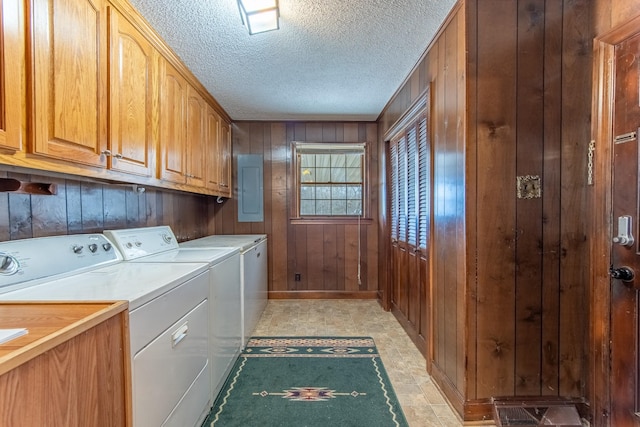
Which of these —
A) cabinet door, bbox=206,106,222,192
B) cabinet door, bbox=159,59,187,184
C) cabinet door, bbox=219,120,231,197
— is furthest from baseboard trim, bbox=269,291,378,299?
cabinet door, bbox=159,59,187,184

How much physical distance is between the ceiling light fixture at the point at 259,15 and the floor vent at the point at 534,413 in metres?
2.47

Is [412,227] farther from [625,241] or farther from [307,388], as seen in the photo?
[307,388]

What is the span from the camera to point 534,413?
1.64 meters

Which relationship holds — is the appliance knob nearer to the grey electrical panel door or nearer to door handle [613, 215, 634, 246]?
door handle [613, 215, 634, 246]

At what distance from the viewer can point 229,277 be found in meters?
2.23

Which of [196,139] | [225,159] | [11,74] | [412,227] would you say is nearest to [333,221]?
[412,227]

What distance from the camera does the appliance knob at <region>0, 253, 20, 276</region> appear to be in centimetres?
119

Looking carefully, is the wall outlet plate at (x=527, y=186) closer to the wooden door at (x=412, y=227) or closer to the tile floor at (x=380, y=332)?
the wooden door at (x=412, y=227)

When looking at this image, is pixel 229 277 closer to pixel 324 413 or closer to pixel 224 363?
pixel 224 363

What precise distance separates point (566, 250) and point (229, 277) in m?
2.09

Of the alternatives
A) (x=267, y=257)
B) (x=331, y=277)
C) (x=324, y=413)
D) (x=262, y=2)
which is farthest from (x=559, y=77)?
(x=267, y=257)

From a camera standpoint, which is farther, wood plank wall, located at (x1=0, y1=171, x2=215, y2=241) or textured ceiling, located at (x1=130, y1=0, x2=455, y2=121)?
textured ceiling, located at (x1=130, y1=0, x2=455, y2=121)

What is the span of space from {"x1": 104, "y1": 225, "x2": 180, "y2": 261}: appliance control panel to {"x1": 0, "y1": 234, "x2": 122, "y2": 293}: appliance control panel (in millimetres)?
67

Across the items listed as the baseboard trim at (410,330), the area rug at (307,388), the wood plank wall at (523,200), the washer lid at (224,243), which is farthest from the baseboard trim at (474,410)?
the washer lid at (224,243)
